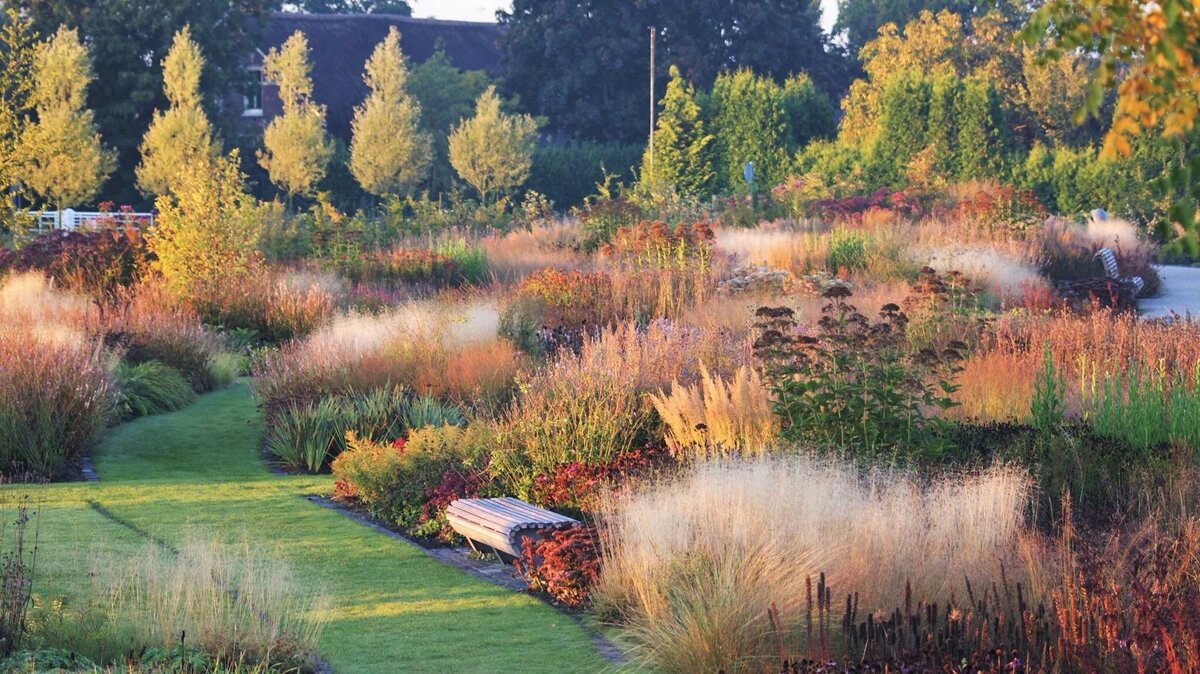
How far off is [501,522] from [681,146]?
1364 inches

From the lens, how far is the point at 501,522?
8023 millimetres

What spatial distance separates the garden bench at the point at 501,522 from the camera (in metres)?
7.92

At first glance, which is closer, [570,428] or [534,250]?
[570,428]

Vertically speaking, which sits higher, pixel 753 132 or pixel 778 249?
pixel 753 132

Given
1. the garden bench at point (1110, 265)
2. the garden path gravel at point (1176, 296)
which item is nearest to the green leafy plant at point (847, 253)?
the garden path gravel at point (1176, 296)

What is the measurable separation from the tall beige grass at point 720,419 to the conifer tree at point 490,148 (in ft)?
102

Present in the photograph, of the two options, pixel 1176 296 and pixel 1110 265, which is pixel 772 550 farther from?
pixel 1176 296

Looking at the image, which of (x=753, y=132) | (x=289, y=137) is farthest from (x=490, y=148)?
(x=753, y=132)

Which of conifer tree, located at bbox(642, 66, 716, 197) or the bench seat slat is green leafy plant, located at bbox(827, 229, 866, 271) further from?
conifer tree, located at bbox(642, 66, 716, 197)

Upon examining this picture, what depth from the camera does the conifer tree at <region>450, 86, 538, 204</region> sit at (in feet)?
133

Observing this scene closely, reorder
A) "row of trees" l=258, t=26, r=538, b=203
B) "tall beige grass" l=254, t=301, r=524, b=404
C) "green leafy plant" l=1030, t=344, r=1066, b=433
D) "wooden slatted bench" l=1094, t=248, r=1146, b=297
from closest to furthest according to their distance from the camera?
"green leafy plant" l=1030, t=344, r=1066, b=433 < "tall beige grass" l=254, t=301, r=524, b=404 < "wooden slatted bench" l=1094, t=248, r=1146, b=297 < "row of trees" l=258, t=26, r=538, b=203

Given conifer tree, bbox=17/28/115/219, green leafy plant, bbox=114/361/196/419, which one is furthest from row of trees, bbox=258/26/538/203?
green leafy plant, bbox=114/361/196/419

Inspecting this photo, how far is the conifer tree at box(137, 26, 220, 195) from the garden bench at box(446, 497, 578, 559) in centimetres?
2946

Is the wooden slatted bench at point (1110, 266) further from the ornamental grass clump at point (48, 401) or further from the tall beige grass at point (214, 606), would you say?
the tall beige grass at point (214, 606)
